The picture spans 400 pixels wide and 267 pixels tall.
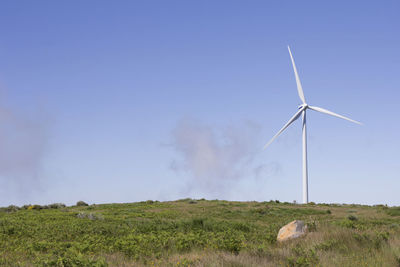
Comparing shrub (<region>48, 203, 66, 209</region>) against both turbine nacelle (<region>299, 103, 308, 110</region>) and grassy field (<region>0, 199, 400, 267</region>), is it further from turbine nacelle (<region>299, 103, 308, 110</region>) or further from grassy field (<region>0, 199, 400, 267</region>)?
turbine nacelle (<region>299, 103, 308, 110</region>)

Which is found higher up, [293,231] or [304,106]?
[304,106]

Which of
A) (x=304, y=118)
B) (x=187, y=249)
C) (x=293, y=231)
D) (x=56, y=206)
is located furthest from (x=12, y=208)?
(x=304, y=118)

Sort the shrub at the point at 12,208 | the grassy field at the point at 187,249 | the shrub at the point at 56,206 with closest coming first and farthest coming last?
the grassy field at the point at 187,249 → the shrub at the point at 12,208 → the shrub at the point at 56,206

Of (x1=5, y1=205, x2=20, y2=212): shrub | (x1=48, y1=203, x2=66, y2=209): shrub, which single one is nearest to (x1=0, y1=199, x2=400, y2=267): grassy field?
(x1=5, y1=205, x2=20, y2=212): shrub

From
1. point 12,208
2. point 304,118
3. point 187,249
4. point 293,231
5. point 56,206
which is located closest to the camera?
point 187,249

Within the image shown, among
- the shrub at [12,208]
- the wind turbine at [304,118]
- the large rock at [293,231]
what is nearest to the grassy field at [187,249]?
the large rock at [293,231]

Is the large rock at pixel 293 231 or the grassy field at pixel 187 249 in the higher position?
the large rock at pixel 293 231

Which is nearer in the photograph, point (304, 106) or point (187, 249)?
point (187, 249)

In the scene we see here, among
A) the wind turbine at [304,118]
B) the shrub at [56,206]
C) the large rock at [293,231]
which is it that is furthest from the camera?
the wind turbine at [304,118]

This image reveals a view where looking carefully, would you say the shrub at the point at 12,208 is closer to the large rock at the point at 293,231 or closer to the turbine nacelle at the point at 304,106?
the large rock at the point at 293,231

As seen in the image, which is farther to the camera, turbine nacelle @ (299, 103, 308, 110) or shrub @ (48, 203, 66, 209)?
turbine nacelle @ (299, 103, 308, 110)

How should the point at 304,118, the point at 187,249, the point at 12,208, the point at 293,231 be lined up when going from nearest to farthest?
the point at 187,249 < the point at 293,231 < the point at 12,208 < the point at 304,118

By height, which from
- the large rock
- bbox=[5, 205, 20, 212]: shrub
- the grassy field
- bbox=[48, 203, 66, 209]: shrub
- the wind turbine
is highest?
the wind turbine

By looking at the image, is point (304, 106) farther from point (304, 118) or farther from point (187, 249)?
point (187, 249)
